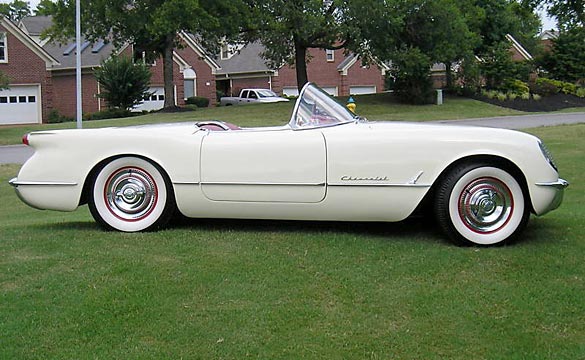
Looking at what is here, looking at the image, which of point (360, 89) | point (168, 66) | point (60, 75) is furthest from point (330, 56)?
point (60, 75)

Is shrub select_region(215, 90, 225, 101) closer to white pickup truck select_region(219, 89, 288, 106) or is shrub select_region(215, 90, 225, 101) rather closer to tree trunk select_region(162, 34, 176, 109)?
white pickup truck select_region(219, 89, 288, 106)

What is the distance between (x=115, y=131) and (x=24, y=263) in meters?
1.30

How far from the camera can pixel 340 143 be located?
520cm

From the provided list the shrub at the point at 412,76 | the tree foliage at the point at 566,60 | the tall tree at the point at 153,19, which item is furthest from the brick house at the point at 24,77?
the tree foliage at the point at 566,60

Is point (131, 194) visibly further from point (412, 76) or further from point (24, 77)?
point (24, 77)

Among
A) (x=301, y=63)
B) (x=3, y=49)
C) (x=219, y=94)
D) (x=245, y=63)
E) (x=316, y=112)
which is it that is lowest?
(x=316, y=112)

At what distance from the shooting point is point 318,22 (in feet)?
113

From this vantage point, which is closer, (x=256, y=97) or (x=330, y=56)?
(x=256, y=97)

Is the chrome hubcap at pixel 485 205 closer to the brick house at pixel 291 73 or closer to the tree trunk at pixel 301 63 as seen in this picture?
the tree trunk at pixel 301 63

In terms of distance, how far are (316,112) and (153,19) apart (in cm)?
2861

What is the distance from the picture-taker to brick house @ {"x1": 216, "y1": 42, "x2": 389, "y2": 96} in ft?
176

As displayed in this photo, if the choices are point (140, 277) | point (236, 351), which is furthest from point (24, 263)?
point (236, 351)

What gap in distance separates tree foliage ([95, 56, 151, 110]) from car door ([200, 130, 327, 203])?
3433cm

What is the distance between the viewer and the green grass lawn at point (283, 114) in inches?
1237
